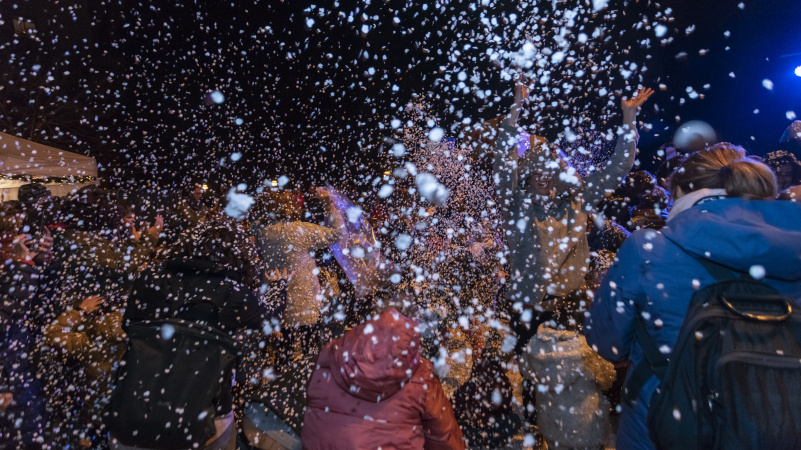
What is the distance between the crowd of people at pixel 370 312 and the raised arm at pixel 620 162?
15 mm

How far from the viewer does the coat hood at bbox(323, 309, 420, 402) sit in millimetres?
1942

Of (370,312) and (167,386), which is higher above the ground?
(167,386)

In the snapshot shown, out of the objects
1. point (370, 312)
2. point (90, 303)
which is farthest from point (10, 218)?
point (370, 312)

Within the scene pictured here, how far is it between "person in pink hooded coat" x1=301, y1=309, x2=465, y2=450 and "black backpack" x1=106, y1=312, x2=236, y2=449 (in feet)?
2.05

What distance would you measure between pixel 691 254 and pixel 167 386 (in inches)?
102

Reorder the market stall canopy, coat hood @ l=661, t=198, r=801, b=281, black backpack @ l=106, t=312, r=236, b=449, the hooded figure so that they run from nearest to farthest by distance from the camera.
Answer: coat hood @ l=661, t=198, r=801, b=281 → black backpack @ l=106, t=312, r=236, b=449 → the hooded figure → the market stall canopy

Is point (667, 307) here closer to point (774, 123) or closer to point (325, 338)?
point (325, 338)

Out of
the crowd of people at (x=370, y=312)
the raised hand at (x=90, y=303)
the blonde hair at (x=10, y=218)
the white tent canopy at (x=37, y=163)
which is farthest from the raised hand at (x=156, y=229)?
the white tent canopy at (x=37, y=163)

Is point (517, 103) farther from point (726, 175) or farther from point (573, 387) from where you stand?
point (573, 387)

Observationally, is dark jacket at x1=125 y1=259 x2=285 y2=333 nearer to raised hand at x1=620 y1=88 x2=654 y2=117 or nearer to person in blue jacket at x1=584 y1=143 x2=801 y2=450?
person in blue jacket at x1=584 y1=143 x2=801 y2=450

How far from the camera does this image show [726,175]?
1673mm

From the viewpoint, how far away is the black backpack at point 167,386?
87.7 inches

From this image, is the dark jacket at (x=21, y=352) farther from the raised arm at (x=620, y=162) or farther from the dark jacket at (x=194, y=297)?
the raised arm at (x=620, y=162)

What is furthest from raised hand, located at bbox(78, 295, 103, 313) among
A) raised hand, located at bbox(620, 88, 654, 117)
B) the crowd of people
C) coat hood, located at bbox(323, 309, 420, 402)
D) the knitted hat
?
the knitted hat
